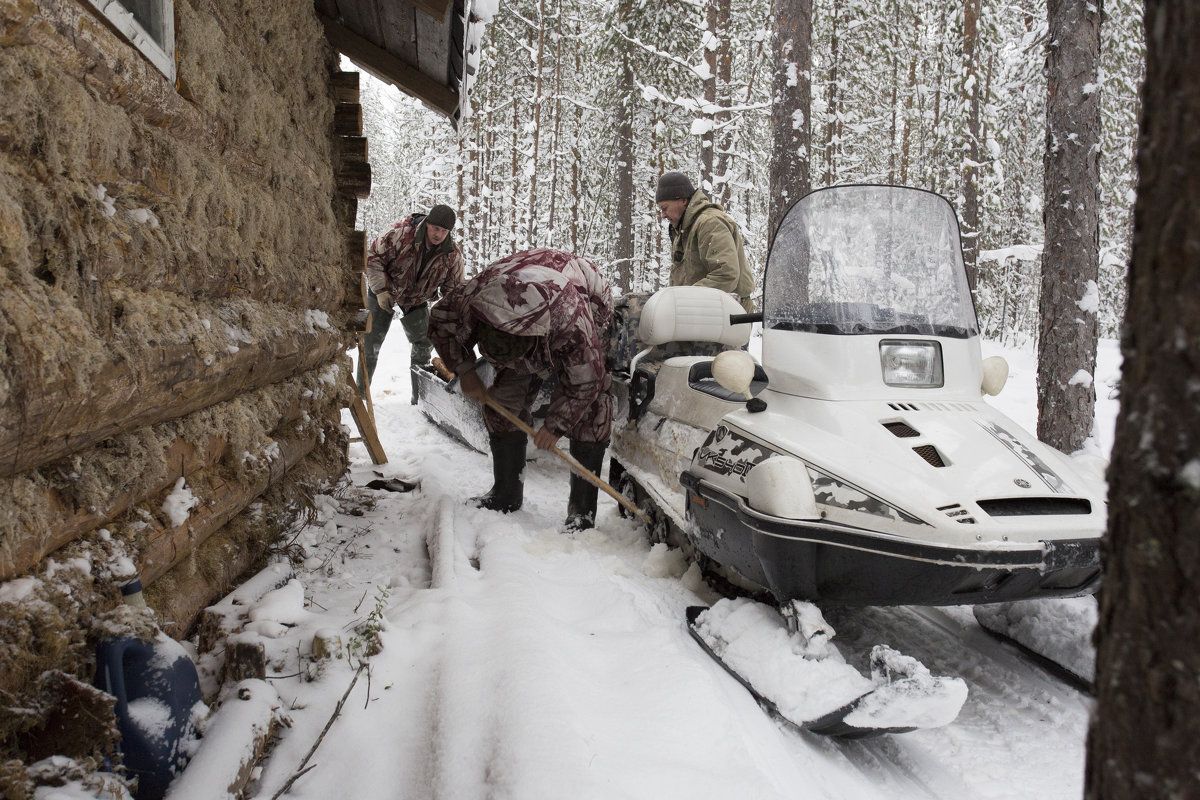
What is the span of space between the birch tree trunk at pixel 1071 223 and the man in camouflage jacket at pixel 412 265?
4.77 metres

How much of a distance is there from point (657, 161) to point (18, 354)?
49.1 feet

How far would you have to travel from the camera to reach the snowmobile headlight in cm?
302

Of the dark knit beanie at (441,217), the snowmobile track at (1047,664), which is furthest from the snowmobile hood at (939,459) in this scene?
the dark knit beanie at (441,217)

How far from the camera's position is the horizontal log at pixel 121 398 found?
148cm

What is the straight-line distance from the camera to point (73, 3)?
1.81 m

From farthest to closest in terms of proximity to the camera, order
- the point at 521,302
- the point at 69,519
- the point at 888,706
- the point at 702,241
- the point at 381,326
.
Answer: the point at 381,326, the point at 702,241, the point at 521,302, the point at 888,706, the point at 69,519

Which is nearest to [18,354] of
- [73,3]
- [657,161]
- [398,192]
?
[73,3]

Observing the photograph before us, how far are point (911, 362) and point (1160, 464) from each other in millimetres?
2348

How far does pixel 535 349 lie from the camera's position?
4.51 m

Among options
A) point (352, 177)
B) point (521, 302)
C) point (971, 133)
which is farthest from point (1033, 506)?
point (971, 133)

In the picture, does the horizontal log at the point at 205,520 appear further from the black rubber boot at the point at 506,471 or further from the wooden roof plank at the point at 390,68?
the wooden roof plank at the point at 390,68

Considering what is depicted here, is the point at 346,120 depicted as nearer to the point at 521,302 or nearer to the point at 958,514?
the point at 521,302

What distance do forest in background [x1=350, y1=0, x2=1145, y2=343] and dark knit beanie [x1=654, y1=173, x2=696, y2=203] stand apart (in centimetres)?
707

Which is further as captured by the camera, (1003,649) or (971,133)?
(971,133)
